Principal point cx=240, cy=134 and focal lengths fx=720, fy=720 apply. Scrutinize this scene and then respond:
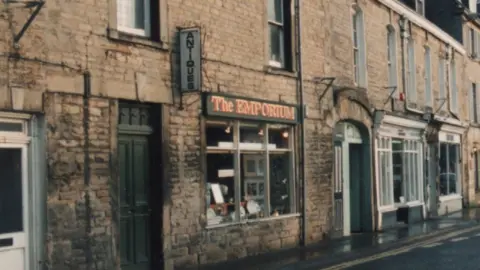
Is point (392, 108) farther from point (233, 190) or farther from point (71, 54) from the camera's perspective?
point (71, 54)

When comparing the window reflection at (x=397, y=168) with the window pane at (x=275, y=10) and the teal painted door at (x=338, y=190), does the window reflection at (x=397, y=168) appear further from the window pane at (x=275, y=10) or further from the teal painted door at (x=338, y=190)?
the window pane at (x=275, y=10)

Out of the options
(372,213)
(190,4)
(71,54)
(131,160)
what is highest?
(190,4)

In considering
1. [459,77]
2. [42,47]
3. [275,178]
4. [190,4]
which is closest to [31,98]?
[42,47]

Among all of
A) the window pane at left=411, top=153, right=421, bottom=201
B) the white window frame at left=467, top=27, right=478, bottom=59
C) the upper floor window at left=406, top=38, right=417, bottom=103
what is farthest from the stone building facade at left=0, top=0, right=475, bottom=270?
the white window frame at left=467, top=27, right=478, bottom=59

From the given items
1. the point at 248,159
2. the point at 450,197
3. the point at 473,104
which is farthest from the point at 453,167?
the point at 248,159

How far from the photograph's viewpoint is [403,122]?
2400 cm

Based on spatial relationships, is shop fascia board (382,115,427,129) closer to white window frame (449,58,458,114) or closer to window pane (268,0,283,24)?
white window frame (449,58,458,114)

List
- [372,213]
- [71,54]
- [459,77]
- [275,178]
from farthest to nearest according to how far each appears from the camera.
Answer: [459,77], [372,213], [275,178], [71,54]

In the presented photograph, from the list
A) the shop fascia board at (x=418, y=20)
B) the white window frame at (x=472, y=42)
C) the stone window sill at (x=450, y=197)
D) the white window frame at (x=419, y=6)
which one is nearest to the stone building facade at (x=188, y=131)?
the shop fascia board at (x=418, y=20)

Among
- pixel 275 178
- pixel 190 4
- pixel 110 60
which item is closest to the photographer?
pixel 110 60

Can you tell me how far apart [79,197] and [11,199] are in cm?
111

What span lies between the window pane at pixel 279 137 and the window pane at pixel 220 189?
169 cm

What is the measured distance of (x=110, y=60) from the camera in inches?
455

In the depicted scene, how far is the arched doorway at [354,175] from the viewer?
1978cm
